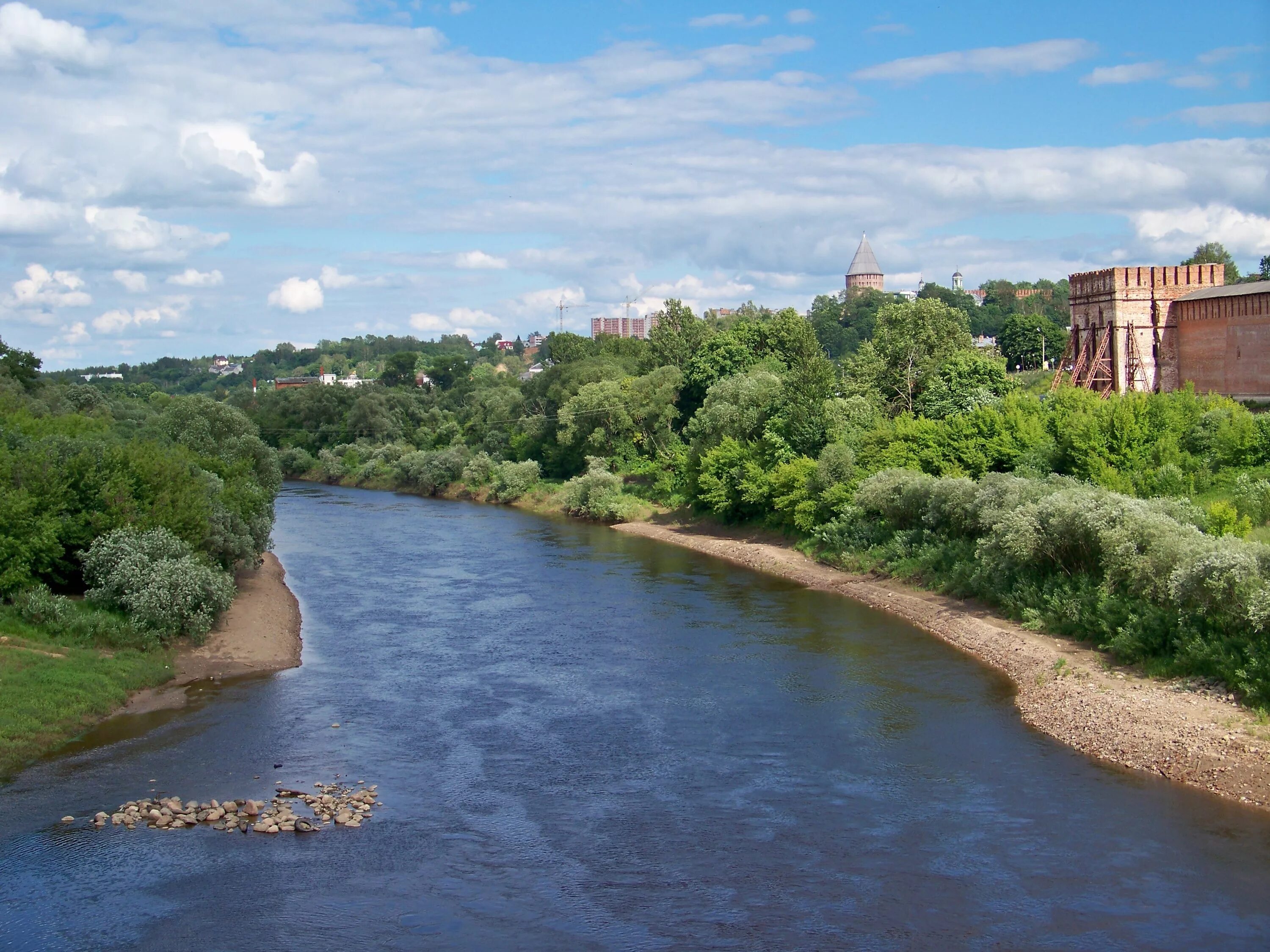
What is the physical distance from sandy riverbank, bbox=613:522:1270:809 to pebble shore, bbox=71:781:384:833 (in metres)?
13.9

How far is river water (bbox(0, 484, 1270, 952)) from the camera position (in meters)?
15.5

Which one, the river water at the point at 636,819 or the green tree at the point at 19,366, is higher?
the green tree at the point at 19,366

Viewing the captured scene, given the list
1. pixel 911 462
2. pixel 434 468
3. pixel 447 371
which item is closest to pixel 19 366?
pixel 434 468

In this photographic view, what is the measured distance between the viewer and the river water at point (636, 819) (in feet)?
50.9

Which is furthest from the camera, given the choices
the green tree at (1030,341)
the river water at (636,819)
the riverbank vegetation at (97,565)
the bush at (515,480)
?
the green tree at (1030,341)

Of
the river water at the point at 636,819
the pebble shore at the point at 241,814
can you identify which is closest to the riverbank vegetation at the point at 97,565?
the river water at the point at 636,819

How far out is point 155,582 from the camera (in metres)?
27.8

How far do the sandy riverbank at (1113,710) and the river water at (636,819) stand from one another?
629 millimetres

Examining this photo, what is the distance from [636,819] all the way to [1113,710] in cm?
1061

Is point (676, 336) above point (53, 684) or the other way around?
above

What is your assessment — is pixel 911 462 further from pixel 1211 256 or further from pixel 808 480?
pixel 1211 256

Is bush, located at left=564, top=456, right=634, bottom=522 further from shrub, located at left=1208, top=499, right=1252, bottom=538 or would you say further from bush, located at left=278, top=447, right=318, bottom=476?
bush, located at left=278, top=447, right=318, bottom=476

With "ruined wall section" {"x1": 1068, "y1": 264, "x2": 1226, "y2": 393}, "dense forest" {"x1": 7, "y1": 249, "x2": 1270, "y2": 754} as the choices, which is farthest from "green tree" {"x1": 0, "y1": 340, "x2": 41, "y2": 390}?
"ruined wall section" {"x1": 1068, "y1": 264, "x2": 1226, "y2": 393}

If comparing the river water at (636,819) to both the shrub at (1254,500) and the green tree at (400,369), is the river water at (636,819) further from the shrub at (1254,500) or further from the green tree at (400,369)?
the green tree at (400,369)
